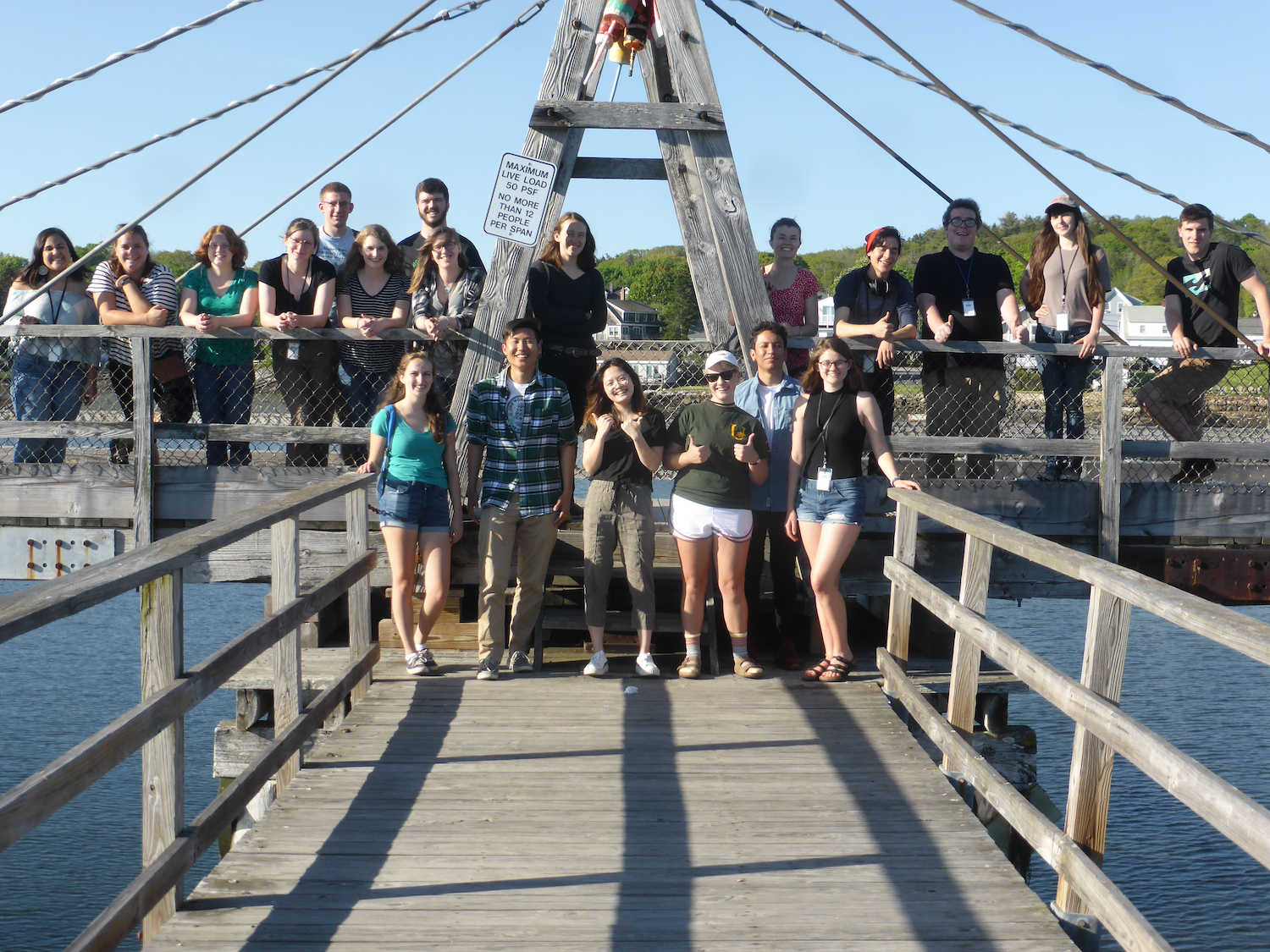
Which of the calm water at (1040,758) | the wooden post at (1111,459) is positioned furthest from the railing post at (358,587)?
the wooden post at (1111,459)

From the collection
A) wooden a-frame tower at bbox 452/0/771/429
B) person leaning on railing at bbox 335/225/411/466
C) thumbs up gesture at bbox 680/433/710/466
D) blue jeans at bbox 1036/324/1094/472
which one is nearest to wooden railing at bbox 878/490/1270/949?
thumbs up gesture at bbox 680/433/710/466

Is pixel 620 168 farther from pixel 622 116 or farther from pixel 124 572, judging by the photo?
pixel 124 572

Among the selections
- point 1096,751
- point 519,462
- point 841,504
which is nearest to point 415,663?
point 519,462

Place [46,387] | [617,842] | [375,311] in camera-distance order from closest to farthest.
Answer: [617,842], [375,311], [46,387]

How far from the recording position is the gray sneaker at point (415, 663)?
19.7ft

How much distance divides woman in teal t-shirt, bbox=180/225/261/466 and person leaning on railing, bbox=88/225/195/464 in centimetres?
16

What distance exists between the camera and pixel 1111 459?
6.79 m

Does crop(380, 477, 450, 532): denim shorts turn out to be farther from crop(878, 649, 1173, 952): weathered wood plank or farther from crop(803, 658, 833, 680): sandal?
crop(878, 649, 1173, 952): weathered wood plank

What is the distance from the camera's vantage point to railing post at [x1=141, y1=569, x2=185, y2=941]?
10.7 ft

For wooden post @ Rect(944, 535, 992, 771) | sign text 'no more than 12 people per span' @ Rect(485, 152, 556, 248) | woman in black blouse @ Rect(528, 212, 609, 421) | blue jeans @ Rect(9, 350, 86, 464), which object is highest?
sign text 'no more than 12 people per span' @ Rect(485, 152, 556, 248)

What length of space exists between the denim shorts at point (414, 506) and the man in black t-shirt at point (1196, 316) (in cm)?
428

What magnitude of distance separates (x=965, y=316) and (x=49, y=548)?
5749 millimetres

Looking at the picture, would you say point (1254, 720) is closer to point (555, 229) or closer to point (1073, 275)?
point (1073, 275)

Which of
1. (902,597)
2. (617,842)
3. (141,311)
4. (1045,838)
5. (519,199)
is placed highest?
(519,199)
